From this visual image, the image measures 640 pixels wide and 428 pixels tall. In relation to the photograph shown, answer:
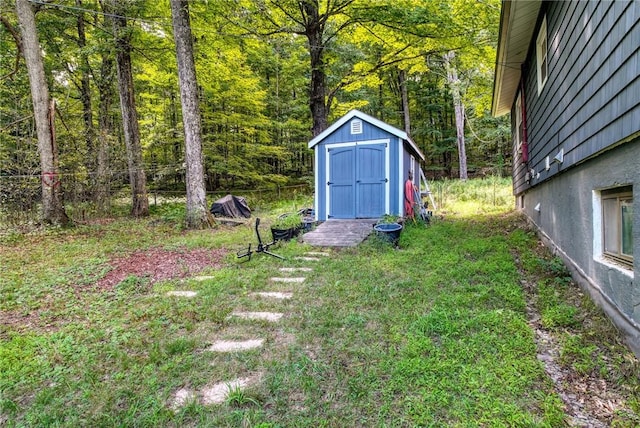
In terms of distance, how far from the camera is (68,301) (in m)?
3.76

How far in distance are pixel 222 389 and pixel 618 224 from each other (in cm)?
319

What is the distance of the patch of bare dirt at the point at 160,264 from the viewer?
459 centimetres

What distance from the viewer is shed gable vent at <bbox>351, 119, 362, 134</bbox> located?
8.17 metres

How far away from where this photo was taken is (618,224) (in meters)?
2.70

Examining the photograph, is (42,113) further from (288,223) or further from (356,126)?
(356,126)

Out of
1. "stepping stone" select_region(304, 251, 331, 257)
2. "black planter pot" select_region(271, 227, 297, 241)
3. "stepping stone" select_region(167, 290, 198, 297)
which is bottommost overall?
"stepping stone" select_region(167, 290, 198, 297)

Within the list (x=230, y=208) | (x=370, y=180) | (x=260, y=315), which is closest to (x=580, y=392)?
(x=260, y=315)

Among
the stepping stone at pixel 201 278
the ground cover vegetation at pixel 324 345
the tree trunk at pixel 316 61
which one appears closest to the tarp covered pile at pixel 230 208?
the tree trunk at pixel 316 61

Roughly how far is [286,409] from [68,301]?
122 inches

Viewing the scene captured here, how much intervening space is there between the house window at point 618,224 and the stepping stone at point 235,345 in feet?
9.33

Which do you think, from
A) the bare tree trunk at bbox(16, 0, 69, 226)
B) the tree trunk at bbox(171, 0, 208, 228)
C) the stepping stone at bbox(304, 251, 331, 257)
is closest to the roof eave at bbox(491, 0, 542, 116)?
the stepping stone at bbox(304, 251, 331, 257)

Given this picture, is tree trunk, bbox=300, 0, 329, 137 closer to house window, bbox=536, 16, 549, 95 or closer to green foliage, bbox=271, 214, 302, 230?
green foliage, bbox=271, 214, 302, 230

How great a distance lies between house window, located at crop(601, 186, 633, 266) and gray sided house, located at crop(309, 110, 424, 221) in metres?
5.09

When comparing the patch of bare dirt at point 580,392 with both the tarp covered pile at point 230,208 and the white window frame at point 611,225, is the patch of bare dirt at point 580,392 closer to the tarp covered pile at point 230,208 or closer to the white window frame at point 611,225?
the white window frame at point 611,225
